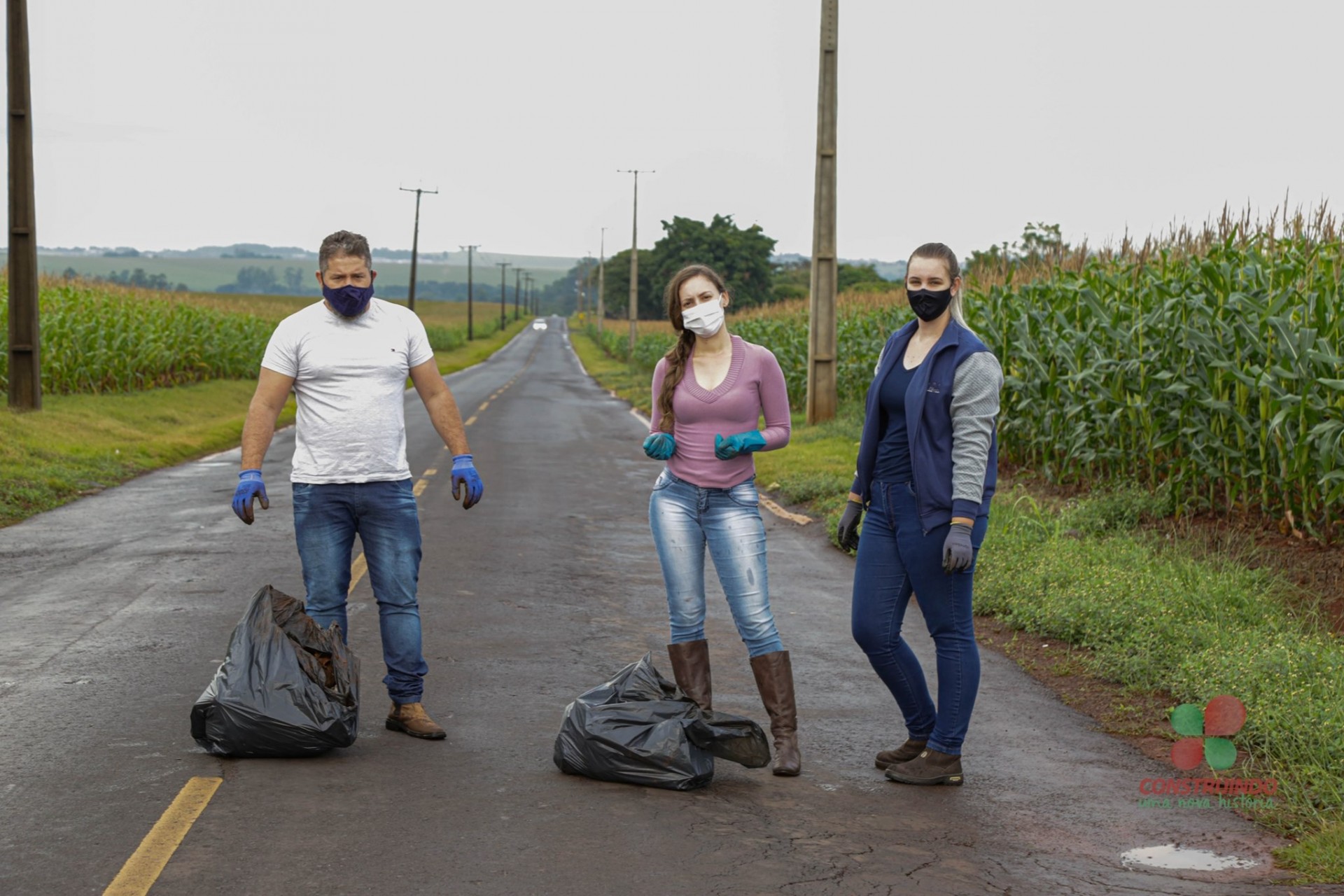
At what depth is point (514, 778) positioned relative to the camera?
18.4 ft

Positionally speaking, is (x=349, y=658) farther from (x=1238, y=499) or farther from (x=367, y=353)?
(x=1238, y=499)

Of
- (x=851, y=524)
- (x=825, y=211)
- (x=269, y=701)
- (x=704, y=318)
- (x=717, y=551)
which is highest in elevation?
(x=825, y=211)

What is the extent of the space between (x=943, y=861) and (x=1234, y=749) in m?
1.91

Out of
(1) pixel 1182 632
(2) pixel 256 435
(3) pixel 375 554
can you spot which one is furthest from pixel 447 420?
(1) pixel 1182 632

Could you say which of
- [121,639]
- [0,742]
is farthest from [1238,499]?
[0,742]

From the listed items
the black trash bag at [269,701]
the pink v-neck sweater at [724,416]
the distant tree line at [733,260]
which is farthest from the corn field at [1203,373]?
the distant tree line at [733,260]

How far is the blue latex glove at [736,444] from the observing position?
18.5 ft

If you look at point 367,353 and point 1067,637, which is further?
point 1067,637

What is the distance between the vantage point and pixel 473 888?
444 centimetres

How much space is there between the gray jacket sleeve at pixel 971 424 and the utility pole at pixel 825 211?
51.1 feet

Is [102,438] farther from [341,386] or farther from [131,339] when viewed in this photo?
[341,386]

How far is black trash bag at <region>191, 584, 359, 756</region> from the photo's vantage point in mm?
5641

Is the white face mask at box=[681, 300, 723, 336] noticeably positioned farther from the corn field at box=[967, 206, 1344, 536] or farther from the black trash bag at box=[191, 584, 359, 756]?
the corn field at box=[967, 206, 1344, 536]

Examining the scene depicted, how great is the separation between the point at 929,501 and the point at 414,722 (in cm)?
245
